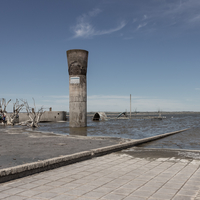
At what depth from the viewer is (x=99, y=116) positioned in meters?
52.9

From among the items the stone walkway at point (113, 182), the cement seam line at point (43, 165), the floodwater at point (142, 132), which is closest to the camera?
the stone walkway at point (113, 182)

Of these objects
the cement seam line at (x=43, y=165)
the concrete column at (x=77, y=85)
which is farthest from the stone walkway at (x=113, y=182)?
the concrete column at (x=77, y=85)

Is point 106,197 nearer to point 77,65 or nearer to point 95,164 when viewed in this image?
point 95,164

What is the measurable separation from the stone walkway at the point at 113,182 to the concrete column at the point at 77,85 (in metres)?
16.6

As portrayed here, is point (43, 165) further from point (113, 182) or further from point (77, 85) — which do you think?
point (77, 85)

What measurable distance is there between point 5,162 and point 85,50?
59.9 ft

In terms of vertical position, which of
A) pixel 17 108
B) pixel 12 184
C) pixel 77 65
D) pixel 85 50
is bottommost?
pixel 12 184

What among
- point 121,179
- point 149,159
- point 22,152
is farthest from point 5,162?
point 149,159

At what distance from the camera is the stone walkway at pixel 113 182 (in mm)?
3941

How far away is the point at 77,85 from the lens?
22.9 metres

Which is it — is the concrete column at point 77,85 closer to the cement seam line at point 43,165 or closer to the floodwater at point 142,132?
the floodwater at point 142,132

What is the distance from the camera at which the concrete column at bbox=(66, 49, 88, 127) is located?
22.9m

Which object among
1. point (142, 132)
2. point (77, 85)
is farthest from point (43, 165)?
point (77, 85)

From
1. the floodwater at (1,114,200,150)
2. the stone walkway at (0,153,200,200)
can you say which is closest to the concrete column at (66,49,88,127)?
the floodwater at (1,114,200,150)
